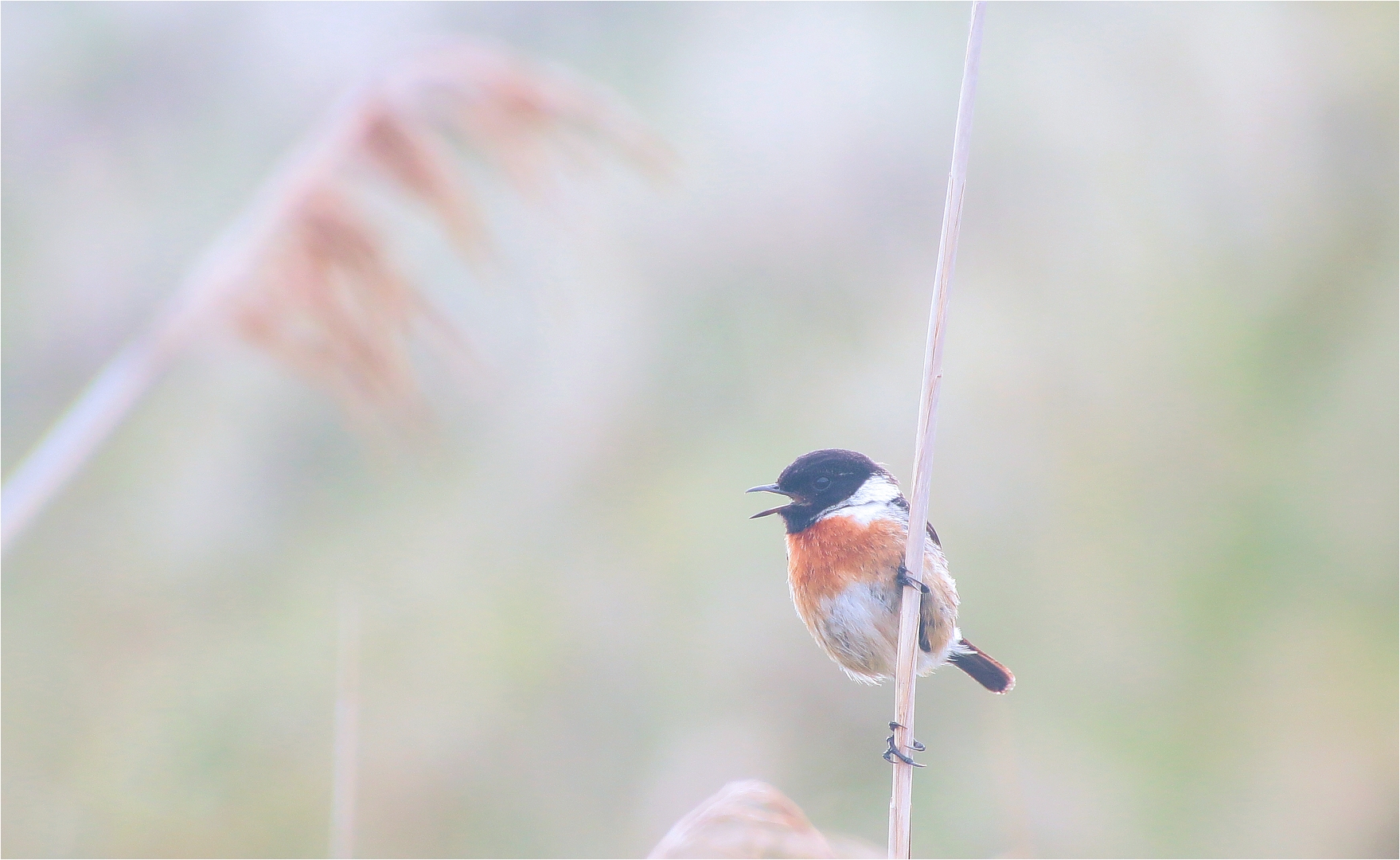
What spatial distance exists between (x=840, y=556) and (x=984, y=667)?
0.72 metres

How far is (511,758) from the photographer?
6.37 meters

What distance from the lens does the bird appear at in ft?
8.39

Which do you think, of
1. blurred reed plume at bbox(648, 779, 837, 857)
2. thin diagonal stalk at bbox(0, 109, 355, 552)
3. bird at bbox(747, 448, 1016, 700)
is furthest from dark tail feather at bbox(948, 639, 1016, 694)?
thin diagonal stalk at bbox(0, 109, 355, 552)

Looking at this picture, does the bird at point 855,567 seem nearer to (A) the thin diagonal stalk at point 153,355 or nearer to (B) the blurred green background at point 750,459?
(A) the thin diagonal stalk at point 153,355

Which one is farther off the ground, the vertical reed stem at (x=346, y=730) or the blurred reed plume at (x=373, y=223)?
the blurred reed plume at (x=373, y=223)

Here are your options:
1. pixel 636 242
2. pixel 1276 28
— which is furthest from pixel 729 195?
pixel 1276 28

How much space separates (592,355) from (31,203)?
386 centimetres

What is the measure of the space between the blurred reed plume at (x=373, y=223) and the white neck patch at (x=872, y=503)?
1.10 m

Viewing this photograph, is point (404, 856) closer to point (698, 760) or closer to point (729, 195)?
point (698, 760)

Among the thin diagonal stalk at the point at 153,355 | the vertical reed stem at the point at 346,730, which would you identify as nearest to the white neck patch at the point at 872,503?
the vertical reed stem at the point at 346,730

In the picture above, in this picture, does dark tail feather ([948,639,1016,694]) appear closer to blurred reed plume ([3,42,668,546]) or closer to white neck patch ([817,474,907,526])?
white neck patch ([817,474,907,526])

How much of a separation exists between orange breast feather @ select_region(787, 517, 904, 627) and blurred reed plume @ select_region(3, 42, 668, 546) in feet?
3.62

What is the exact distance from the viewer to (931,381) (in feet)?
5.91

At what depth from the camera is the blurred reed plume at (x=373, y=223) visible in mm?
2105
